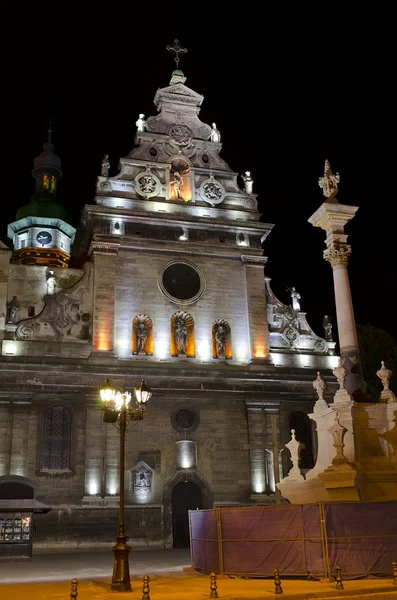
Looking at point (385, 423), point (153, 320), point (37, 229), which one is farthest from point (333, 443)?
point (37, 229)

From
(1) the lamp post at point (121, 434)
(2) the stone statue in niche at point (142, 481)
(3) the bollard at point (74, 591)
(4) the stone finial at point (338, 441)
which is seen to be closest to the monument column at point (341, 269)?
(4) the stone finial at point (338, 441)

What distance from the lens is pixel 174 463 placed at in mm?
30156

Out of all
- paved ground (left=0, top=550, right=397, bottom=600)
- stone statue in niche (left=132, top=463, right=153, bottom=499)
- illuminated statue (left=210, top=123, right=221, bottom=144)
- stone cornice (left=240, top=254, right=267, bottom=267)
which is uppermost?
illuminated statue (left=210, top=123, right=221, bottom=144)

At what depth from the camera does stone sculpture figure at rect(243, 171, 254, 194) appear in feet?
120

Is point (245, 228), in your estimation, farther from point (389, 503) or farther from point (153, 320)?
point (389, 503)

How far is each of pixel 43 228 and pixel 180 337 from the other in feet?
64.1

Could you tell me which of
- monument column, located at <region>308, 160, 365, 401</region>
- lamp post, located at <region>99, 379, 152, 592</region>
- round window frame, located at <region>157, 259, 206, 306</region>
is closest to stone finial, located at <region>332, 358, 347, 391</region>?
monument column, located at <region>308, 160, 365, 401</region>

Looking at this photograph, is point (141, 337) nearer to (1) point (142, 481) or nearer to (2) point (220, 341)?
(2) point (220, 341)

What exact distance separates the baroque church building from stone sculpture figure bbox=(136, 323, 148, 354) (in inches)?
4.1

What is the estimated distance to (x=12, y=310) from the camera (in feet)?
102

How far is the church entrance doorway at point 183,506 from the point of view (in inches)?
1155

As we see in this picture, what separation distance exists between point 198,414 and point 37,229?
22636 mm

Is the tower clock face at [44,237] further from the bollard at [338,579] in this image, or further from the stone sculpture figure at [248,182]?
the bollard at [338,579]

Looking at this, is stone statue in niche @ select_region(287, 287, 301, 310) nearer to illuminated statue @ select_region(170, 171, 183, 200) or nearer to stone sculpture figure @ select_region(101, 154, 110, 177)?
illuminated statue @ select_region(170, 171, 183, 200)
